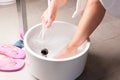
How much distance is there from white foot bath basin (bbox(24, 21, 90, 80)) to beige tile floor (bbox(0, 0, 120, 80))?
10 cm

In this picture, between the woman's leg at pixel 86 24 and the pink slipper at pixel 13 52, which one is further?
the pink slipper at pixel 13 52

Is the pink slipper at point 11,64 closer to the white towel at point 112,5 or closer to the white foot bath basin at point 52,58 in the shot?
the white foot bath basin at point 52,58

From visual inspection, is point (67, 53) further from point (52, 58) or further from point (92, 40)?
point (92, 40)

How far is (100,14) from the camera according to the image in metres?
1.05

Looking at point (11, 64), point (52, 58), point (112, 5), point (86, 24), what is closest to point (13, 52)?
point (11, 64)

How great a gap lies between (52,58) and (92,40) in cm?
41

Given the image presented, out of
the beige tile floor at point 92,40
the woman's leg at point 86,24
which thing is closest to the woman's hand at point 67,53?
the woman's leg at point 86,24

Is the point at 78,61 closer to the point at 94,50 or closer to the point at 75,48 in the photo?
the point at 75,48

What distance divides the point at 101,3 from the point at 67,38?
0.95ft

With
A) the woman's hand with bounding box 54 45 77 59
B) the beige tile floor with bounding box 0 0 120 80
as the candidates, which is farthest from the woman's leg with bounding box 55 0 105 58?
the beige tile floor with bounding box 0 0 120 80

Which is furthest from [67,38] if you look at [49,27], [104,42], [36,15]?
[36,15]

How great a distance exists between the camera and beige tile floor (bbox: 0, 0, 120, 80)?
113 cm

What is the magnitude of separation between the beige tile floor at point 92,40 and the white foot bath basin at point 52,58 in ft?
0.32

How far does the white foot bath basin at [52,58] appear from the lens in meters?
0.97
